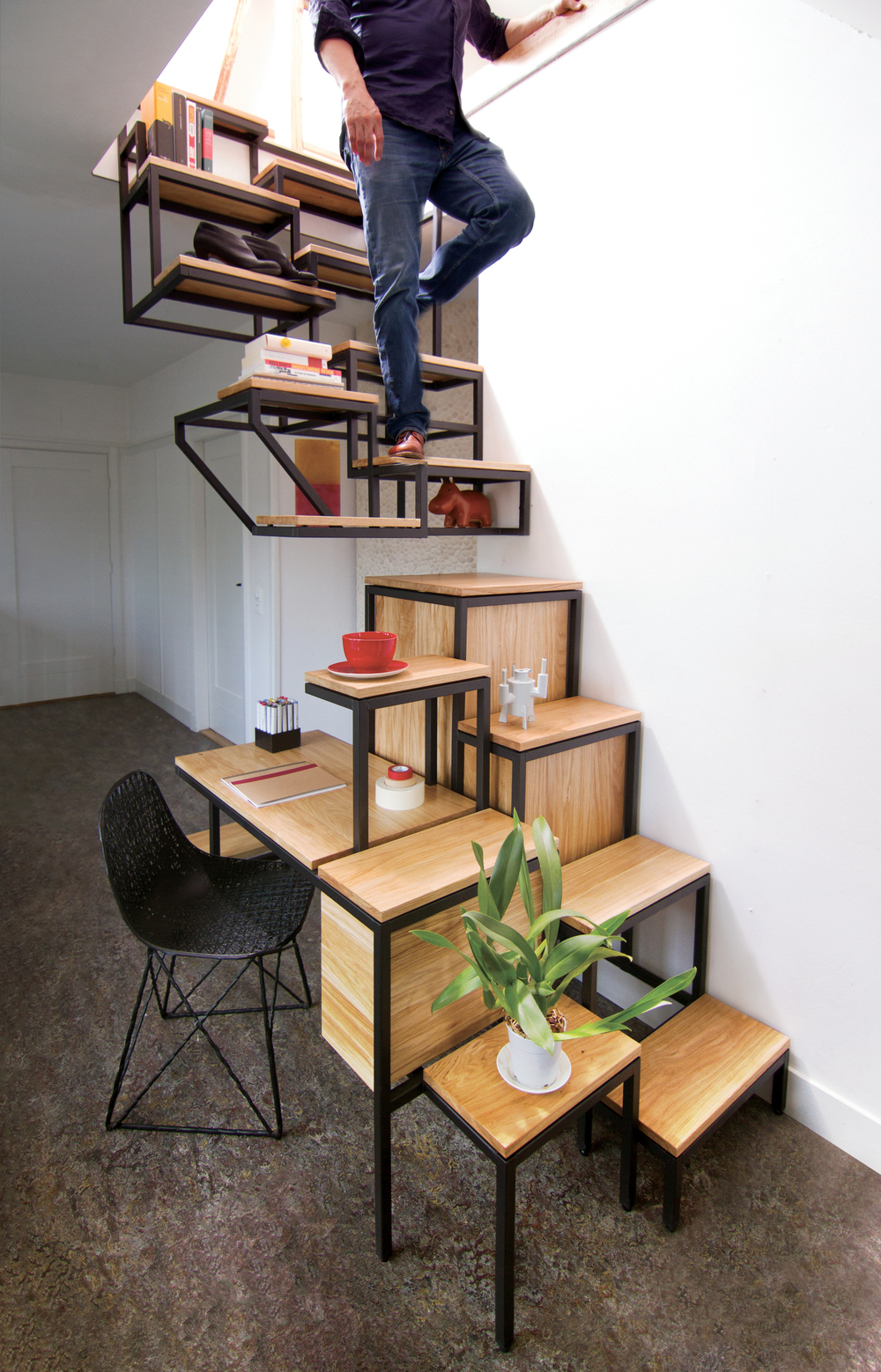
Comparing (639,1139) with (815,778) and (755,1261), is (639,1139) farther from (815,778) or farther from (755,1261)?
(815,778)

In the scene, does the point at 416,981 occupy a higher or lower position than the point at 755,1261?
higher

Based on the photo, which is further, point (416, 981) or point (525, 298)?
point (525, 298)

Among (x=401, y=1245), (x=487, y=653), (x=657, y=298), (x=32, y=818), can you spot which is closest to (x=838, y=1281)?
(x=401, y=1245)

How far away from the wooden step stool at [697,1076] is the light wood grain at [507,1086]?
0.63 feet

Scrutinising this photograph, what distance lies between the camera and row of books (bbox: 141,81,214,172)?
7.50ft

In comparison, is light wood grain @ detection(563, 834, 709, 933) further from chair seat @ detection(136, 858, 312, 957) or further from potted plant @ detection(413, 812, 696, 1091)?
chair seat @ detection(136, 858, 312, 957)

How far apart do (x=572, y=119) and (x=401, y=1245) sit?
2932 mm

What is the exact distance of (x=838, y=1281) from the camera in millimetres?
1479

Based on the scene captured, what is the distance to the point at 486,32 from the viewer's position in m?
2.15

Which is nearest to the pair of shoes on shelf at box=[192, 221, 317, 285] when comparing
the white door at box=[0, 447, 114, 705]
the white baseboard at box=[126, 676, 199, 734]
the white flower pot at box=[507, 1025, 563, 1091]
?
the white flower pot at box=[507, 1025, 563, 1091]

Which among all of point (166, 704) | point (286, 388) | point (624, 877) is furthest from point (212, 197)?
A: point (166, 704)

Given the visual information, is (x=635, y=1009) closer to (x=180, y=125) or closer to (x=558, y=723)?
(x=558, y=723)

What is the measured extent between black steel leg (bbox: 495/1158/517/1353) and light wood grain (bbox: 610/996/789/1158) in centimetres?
40

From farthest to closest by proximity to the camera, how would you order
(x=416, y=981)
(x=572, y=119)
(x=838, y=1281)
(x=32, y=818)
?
(x=32, y=818) → (x=572, y=119) → (x=416, y=981) → (x=838, y=1281)
